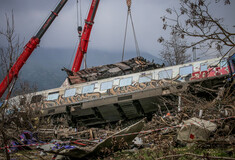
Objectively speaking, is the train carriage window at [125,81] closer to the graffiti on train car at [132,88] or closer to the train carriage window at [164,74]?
the graffiti on train car at [132,88]

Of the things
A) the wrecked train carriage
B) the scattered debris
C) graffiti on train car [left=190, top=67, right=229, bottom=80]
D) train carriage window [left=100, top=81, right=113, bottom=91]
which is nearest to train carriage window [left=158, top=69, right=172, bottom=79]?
the wrecked train carriage

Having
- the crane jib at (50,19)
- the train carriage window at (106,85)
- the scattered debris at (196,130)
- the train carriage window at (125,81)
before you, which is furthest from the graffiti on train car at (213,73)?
the crane jib at (50,19)

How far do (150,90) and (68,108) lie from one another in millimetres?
6235

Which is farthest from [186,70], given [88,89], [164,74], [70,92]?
[70,92]

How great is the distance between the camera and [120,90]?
1684 cm

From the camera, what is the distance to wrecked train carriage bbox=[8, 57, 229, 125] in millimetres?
15273

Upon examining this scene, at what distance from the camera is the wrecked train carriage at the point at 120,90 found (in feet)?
50.1

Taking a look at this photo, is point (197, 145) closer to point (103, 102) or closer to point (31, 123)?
point (31, 123)

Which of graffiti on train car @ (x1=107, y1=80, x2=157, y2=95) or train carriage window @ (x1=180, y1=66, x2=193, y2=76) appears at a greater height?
train carriage window @ (x1=180, y1=66, x2=193, y2=76)

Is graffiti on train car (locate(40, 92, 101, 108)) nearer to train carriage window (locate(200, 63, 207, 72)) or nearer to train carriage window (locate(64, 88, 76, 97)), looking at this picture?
train carriage window (locate(64, 88, 76, 97))

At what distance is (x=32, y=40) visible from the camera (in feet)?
66.9

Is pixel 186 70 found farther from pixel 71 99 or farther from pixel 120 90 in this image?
pixel 71 99

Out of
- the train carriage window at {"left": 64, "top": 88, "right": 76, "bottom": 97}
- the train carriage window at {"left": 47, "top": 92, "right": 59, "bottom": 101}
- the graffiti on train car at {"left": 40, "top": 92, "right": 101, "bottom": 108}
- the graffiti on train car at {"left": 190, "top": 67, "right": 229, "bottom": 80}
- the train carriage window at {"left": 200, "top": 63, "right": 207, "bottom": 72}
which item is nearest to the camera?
the graffiti on train car at {"left": 190, "top": 67, "right": 229, "bottom": 80}

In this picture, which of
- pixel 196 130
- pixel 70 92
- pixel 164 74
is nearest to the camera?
pixel 196 130
